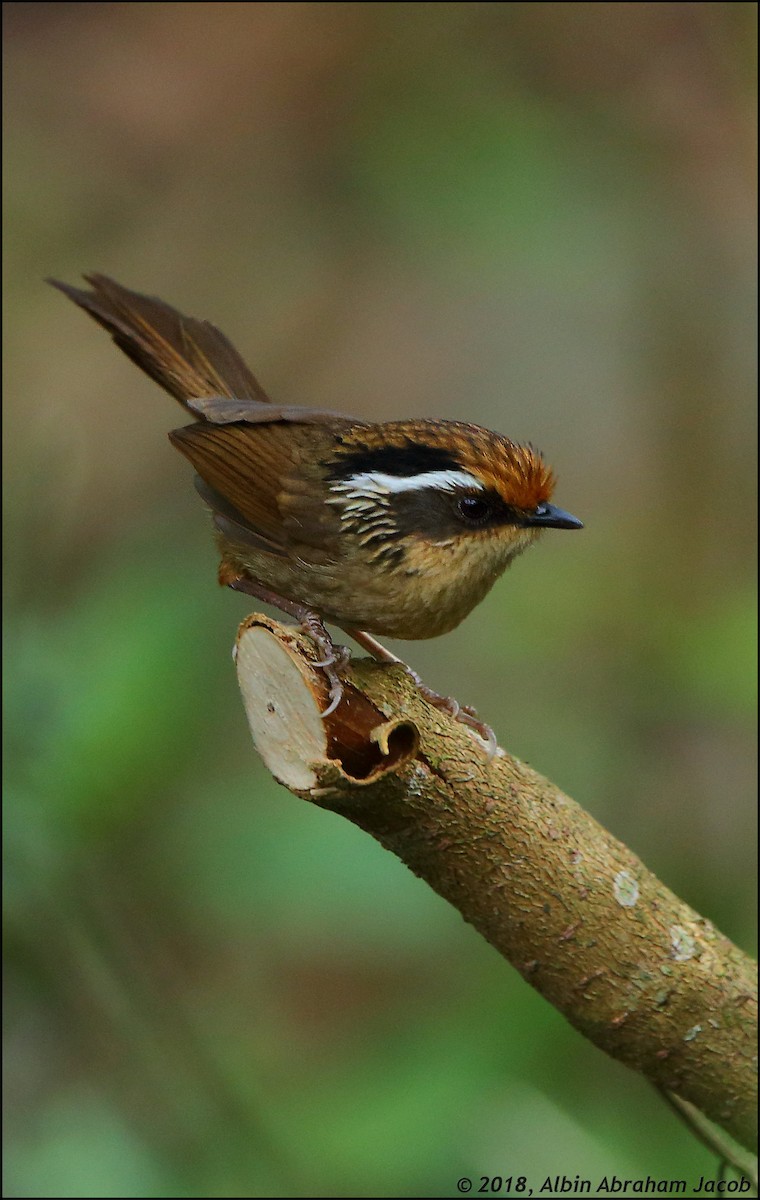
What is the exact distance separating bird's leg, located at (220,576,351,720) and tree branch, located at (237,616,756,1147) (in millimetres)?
27

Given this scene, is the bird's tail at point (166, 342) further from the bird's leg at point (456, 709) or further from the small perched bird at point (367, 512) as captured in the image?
the bird's leg at point (456, 709)

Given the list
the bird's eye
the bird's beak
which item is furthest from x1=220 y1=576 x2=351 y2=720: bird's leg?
the bird's beak

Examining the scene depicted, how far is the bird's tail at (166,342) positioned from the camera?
12.8 feet

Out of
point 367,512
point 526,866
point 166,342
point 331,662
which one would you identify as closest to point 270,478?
point 367,512

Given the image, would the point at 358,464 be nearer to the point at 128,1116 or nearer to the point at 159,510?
the point at 128,1116

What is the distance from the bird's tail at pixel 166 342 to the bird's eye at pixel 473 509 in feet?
3.06

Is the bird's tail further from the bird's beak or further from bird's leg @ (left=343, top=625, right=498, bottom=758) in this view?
the bird's beak

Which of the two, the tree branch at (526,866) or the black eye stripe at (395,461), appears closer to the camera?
the tree branch at (526,866)

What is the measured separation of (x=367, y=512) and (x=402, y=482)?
122 mm

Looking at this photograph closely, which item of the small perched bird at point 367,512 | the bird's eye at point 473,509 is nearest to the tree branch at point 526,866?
the small perched bird at point 367,512

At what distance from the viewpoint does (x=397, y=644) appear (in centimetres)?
663

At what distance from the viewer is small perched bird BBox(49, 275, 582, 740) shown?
3.31 m

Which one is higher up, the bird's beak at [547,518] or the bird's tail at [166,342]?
the bird's beak at [547,518]

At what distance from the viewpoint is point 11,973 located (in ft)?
12.4
